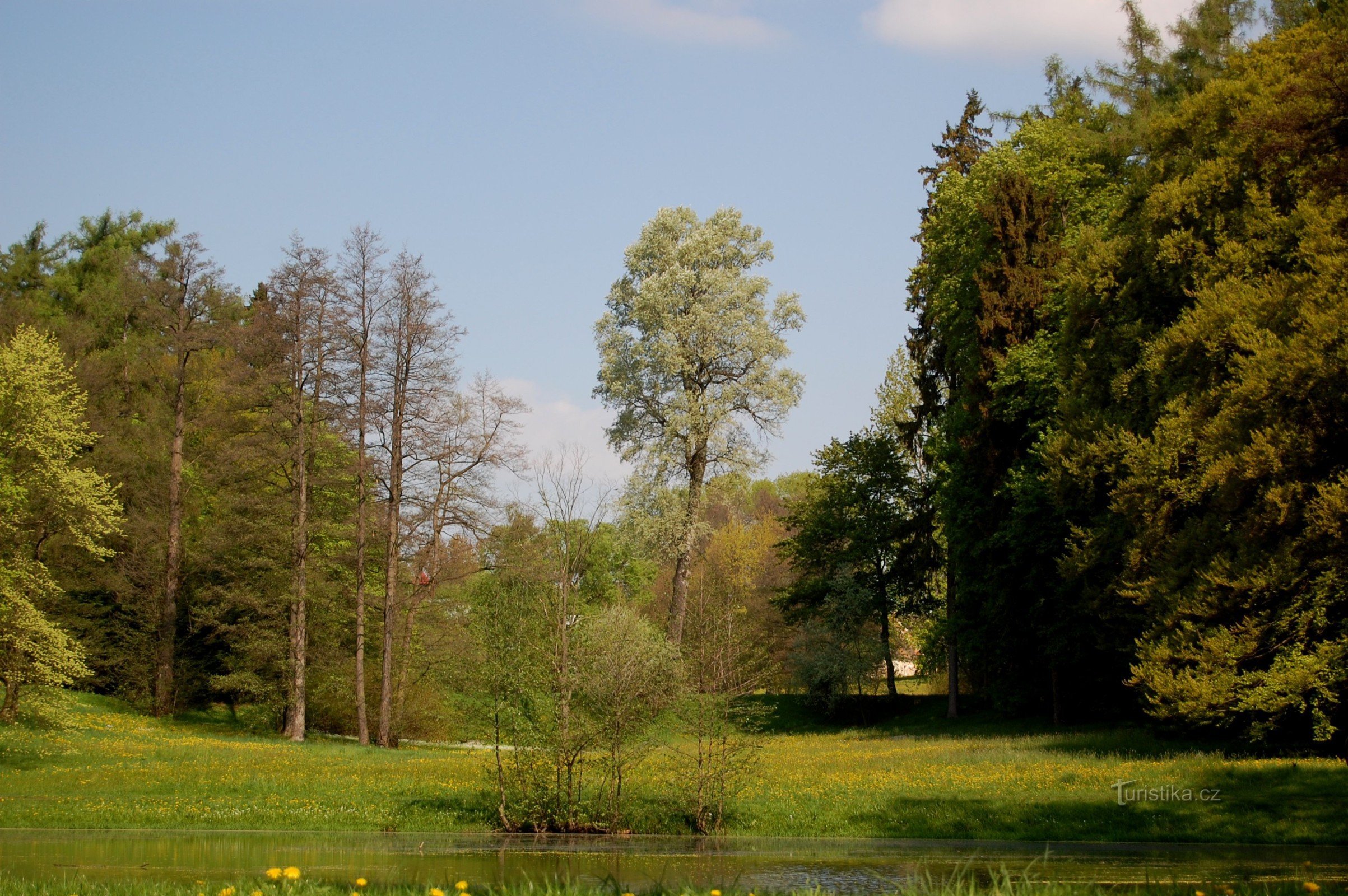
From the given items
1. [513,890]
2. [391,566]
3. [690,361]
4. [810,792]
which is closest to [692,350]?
[690,361]

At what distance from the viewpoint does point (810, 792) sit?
2034cm

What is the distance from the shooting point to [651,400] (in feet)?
125

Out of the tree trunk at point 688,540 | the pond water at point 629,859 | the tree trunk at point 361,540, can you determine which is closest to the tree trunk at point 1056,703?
the tree trunk at point 688,540

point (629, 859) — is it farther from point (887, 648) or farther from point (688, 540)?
point (887, 648)

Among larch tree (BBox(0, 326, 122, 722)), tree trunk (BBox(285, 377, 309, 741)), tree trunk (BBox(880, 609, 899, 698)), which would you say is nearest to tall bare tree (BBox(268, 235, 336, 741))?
tree trunk (BBox(285, 377, 309, 741))

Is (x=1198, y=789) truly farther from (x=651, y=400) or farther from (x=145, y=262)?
(x=145, y=262)

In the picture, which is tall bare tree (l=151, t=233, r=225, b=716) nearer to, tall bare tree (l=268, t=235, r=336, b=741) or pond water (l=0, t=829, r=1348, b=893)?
tall bare tree (l=268, t=235, r=336, b=741)

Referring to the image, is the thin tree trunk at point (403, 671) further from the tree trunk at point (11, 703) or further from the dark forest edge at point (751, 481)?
the tree trunk at point (11, 703)

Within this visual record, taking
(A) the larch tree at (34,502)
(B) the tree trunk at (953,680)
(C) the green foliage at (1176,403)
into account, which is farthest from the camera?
(B) the tree trunk at (953,680)

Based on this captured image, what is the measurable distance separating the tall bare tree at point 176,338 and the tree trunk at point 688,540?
1719 cm

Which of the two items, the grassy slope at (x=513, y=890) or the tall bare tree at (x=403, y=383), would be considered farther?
the tall bare tree at (x=403, y=383)

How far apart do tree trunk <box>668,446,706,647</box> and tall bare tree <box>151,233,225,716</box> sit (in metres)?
17.2

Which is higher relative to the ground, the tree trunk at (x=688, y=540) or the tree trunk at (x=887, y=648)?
the tree trunk at (x=688, y=540)

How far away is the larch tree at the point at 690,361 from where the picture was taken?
121 ft
